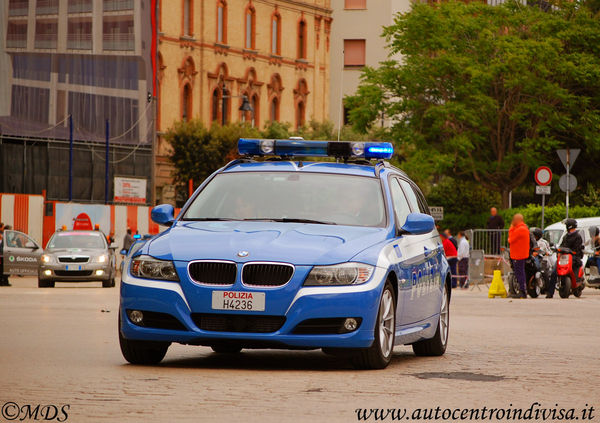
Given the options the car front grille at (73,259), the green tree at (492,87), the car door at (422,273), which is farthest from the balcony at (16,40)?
the car door at (422,273)

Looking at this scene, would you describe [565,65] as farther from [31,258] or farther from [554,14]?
[31,258]

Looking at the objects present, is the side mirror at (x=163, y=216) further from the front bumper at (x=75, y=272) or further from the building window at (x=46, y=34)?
the building window at (x=46, y=34)

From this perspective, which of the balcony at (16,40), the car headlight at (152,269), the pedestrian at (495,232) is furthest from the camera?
the balcony at (16,40)

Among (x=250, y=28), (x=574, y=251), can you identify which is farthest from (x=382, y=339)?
(x=250, y=28)

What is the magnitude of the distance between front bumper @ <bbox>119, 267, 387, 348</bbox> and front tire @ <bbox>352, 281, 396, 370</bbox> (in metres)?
0.15

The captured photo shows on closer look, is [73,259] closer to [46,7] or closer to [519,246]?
[519,246]

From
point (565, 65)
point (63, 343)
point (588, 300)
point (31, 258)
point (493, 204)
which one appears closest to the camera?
point (63, 343)

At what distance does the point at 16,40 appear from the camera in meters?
62.5

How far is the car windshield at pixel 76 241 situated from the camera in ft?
129

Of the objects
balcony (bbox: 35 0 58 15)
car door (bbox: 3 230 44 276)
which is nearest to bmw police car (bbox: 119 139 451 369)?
car door (bbox: 3 230 44 276)

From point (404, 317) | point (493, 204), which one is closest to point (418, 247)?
point (404, 317)

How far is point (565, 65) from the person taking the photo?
56688 mm

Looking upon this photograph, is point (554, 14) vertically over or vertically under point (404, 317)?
over

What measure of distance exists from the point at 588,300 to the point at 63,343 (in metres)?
18.8
